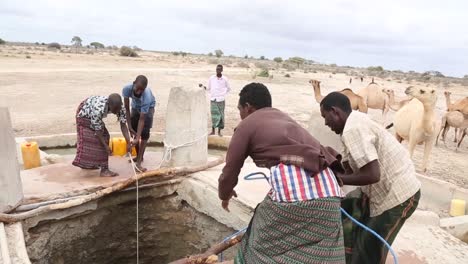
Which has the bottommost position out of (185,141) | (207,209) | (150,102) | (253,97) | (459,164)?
(459,164)

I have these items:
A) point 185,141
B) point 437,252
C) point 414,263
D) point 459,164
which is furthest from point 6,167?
point 459,164

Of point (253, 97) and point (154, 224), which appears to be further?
point (154, 224)

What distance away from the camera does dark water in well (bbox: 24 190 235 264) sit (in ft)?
15.0

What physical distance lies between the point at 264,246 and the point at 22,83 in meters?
17.9

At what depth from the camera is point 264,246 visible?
2514mm

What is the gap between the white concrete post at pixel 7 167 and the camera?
381 centimetres

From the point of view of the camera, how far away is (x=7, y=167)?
152 inches

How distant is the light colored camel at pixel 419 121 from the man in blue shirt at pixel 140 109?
4.45m

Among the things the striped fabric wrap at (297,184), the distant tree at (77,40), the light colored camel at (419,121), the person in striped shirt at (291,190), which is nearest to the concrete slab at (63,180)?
the person in striped shirt at (291,190)

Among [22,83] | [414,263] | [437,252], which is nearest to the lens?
[414,263]

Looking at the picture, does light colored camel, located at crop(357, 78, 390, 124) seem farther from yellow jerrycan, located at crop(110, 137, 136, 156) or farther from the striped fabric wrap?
the striped fabric wrap

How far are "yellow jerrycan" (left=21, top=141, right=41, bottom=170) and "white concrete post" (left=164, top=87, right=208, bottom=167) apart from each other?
2.07 m

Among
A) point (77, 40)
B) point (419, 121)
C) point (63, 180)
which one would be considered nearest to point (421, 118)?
point (419, 121)

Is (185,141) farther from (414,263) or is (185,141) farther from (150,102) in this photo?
(414,263)
